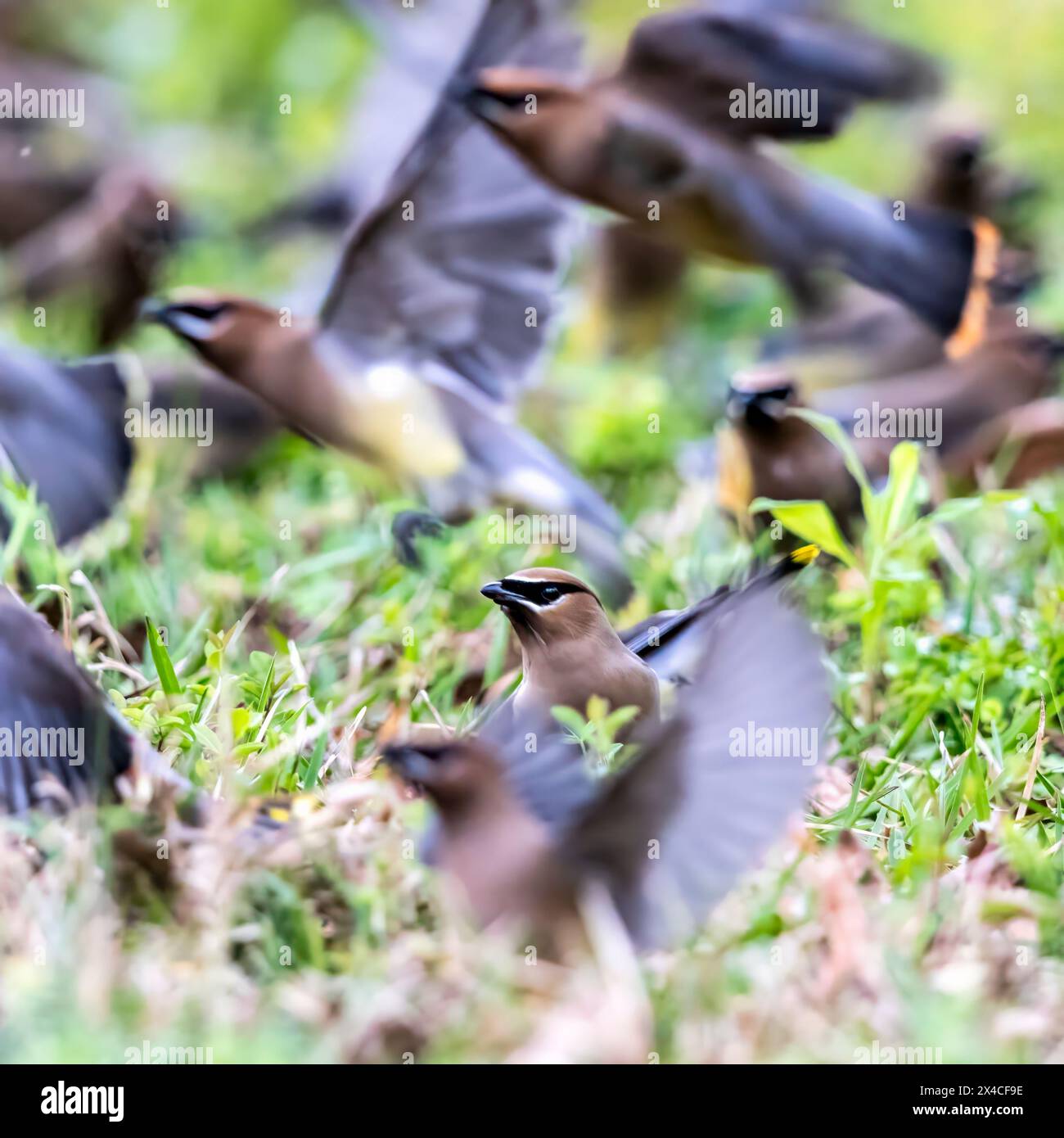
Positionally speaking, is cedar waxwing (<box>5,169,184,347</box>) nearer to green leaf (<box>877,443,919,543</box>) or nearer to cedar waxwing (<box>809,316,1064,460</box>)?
cedar waxwing (<box>809,316,1064,460</box>)

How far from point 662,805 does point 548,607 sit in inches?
40.8

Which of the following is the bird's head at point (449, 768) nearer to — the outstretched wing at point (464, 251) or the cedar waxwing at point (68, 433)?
the cedar waxwing at point (68, 433)

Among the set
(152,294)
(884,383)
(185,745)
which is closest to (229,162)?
(152,294)

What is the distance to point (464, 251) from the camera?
541 centimetres

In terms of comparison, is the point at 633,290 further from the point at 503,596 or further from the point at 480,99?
the point at 503,596

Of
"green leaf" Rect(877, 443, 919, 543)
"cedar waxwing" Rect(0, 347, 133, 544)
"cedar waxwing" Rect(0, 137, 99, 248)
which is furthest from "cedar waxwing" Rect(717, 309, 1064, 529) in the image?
"cedar waxwing" Rect(0, 137, 99, 248)

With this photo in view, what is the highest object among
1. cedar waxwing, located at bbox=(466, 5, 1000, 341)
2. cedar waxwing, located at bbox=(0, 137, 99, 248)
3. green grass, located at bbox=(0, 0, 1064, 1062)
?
cedar waxwing, located at bbox=(0, 137, 99, 248)

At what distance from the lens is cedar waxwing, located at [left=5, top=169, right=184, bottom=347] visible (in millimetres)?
6708

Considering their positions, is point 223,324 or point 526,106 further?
point 223,324

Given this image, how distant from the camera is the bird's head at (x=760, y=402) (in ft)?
15.4

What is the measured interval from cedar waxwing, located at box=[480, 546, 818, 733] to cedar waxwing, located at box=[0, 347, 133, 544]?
5.14 feet

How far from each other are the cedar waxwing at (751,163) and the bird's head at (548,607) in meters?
2.36

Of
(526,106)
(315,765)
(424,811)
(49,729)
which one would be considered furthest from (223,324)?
(424,811)

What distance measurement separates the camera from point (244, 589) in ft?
14.6
